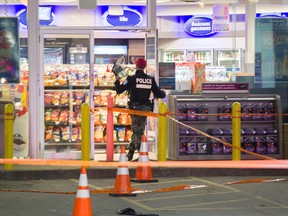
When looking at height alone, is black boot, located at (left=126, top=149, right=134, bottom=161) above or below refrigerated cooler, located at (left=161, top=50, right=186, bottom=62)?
below

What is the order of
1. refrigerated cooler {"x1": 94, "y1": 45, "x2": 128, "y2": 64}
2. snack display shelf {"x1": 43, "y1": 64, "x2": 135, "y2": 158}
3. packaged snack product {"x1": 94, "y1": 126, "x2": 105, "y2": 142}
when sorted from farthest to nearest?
1. refrigerated cooler {"x1": 94, "y1": 45, "x2": 128, "y2": 64}
2. packaged snack product {"x1": 94, "y1": 126, "x2": 105, "y2": 142}
3. snack display shelf {"x1": 43, "y1": 64, "x2": 135, "y2": 158}

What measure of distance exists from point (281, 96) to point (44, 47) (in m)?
4.79

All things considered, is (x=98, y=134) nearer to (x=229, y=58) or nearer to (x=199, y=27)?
(x=229, y=58)

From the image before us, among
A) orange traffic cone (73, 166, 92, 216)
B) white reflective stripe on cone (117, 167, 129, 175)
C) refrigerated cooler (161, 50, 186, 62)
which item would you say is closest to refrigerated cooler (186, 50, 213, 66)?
refrigerated cooler (161, 50, 186, 62)

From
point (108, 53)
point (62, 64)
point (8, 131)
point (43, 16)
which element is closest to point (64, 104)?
point (62, 64)

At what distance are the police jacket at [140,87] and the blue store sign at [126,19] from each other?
4.42ft

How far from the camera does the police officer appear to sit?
521 inches

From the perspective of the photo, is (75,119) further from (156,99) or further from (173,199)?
(173,199)

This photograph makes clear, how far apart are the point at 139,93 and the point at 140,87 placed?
113 millimetres

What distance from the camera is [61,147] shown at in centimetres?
1434

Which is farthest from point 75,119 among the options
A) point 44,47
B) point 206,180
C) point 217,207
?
point 217,207

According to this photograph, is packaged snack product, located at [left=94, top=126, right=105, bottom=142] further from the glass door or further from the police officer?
the police officer

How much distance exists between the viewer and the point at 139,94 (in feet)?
43.5

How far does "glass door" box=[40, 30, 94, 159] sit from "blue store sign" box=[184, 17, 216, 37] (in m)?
3.56
